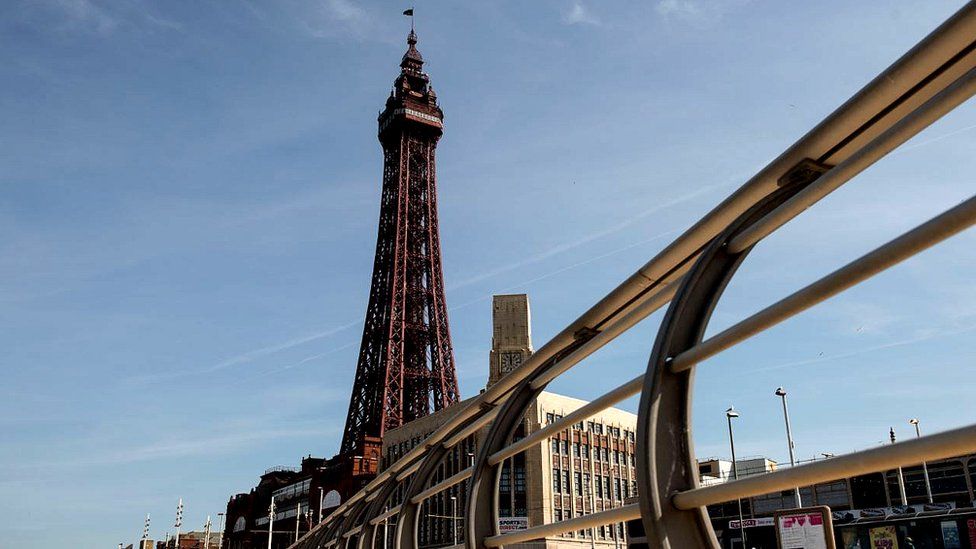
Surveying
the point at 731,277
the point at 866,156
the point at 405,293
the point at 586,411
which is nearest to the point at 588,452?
the point at 405,293

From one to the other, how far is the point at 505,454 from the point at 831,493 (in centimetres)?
6358

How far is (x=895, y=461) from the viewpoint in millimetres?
2885

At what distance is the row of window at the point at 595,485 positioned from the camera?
63.3m

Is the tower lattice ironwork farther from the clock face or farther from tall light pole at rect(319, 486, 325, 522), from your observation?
the clock face

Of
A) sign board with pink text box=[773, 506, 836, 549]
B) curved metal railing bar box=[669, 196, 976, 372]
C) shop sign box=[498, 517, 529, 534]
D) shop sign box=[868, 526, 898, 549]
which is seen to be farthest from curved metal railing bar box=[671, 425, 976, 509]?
shop sign box=[498, 517, 529, 534]

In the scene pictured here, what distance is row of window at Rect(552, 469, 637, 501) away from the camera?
6327 cm

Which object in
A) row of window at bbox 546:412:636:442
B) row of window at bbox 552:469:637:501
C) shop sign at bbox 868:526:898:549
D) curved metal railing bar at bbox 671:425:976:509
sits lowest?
shop sign at bbox 868:526:898:549

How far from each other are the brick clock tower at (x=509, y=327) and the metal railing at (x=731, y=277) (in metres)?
68.2

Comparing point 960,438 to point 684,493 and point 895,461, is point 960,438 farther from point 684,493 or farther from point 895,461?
point 684,493

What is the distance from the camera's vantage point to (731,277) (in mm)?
4320

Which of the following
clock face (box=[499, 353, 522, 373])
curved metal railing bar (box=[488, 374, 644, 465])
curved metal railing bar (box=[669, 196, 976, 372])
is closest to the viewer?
curved metal railing bar (box=[669, 196, 976, 372])

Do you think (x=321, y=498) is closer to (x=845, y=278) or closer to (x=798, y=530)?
(x=798, y=530)

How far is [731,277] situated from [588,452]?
63.3 meters

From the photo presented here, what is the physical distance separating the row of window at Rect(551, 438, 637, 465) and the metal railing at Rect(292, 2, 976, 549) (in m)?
59.0
